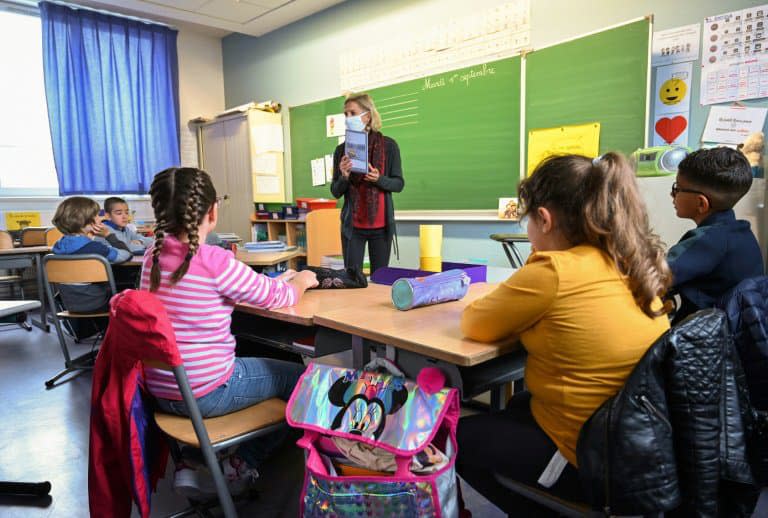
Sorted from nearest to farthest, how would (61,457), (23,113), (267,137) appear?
(61,457), (23,113), (267,137)

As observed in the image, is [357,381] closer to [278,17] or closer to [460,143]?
[460,143]

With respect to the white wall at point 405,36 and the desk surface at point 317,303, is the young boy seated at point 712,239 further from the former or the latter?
the white wall at point 405,36

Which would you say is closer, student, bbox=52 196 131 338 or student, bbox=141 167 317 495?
student, bbox=141 167 317 495

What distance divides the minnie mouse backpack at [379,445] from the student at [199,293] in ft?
0.92

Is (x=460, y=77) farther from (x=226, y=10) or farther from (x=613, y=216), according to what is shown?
(x=613, y=216)

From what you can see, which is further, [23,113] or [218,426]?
[23,113]

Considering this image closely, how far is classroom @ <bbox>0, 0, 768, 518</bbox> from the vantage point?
39.5 inches

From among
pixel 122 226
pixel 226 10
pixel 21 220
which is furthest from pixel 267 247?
pixel 21 220

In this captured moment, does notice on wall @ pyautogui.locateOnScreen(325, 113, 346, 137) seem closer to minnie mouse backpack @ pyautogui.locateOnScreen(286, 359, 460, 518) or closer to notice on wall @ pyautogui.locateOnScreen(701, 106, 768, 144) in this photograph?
notice on wall @ pyautogui.locateOnScreen(701, 106, 768, 144)

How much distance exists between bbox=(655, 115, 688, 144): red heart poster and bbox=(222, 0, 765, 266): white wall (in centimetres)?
6

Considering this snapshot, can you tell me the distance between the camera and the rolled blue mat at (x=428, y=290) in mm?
1414

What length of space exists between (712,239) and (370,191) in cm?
175

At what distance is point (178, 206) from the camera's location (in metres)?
1.35

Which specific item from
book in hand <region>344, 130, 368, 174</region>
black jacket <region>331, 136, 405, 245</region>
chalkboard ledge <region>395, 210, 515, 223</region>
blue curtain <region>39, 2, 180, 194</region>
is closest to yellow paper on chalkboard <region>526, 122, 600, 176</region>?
chalkboard ledge <region>395, 210, 515, 223</region>
